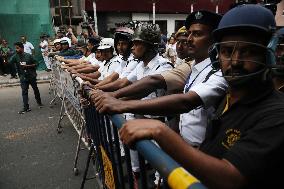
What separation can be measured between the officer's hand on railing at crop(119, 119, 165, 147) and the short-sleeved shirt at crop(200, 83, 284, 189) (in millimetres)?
327

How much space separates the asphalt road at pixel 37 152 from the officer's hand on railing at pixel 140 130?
3227mm

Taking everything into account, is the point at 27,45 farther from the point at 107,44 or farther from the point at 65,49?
the point at 107,44

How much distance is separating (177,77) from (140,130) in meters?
1.56

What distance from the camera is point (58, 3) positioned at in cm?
2253

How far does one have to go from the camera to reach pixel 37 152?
19.4 ft

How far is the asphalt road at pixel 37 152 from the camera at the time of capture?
4.68m

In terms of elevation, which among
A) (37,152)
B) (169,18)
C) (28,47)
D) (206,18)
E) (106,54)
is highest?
(169,18)

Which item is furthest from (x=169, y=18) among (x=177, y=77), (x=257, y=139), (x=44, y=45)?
(x=257, y=139)

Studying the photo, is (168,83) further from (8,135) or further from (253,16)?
(8,135)

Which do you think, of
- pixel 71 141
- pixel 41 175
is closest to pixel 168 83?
pixel 41 175

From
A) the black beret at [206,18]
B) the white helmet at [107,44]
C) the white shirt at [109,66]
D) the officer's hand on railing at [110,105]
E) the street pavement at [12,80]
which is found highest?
the black beret at [206,18]

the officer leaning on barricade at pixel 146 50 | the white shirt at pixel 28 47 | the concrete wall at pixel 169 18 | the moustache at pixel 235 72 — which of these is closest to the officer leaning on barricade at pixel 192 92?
the moustache at pixel 235 72

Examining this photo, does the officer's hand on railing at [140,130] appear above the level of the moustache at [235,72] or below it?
below

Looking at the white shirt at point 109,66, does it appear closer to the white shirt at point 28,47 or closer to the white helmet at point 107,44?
the white helmet at point 107,44
